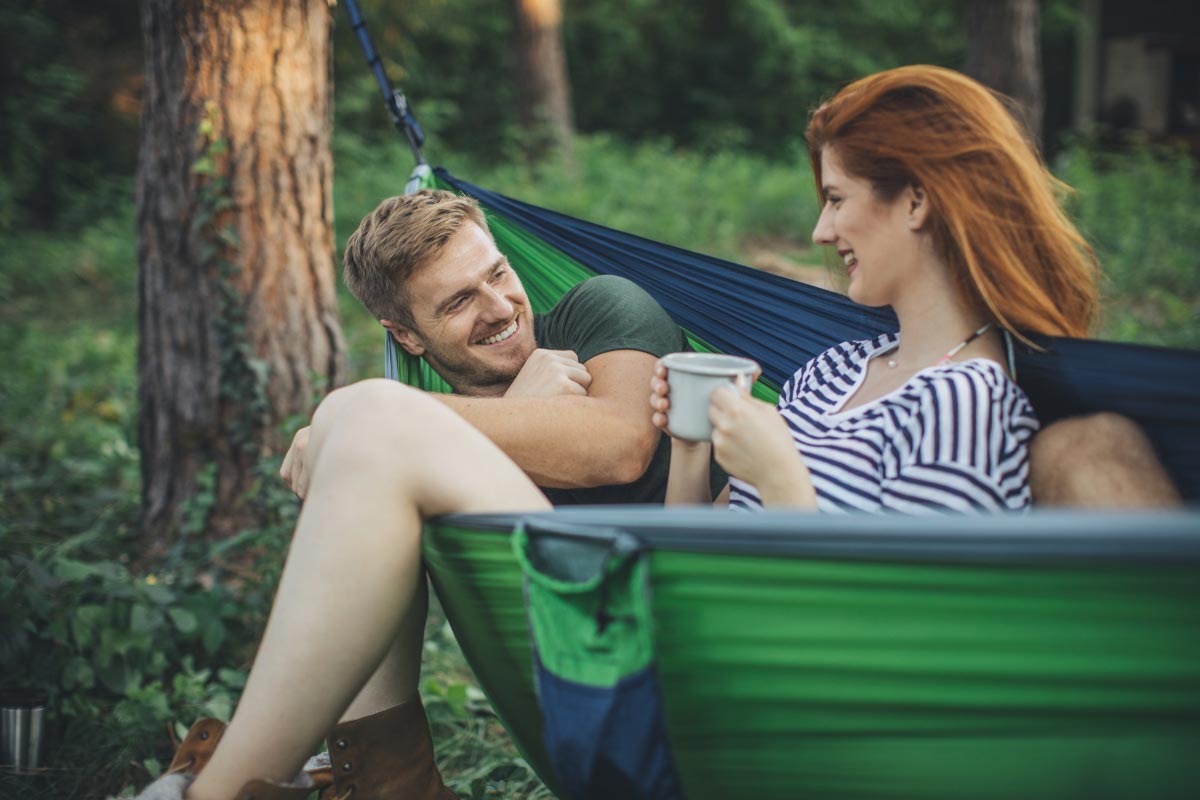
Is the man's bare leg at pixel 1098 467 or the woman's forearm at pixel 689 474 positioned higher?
the man's bare leg at pixel 1098 467

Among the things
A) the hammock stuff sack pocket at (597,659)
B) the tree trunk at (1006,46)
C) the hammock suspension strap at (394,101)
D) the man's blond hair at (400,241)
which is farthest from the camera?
the tree trunk at (1006,46)

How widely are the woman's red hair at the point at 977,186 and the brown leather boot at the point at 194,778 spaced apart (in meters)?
1.05

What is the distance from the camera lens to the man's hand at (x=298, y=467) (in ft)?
5.06

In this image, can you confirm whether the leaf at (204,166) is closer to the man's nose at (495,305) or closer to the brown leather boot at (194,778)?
the man's nose at (495,305)

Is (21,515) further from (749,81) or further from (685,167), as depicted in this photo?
(749,81)

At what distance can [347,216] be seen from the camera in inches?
265

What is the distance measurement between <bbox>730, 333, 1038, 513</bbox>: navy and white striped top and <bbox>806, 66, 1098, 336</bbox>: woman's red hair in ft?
0.37

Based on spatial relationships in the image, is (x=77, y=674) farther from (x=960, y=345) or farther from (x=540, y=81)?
(x=540, y=81)

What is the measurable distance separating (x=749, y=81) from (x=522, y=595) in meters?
13.5

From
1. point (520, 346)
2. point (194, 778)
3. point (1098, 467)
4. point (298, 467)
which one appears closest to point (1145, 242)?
point (520, 346)

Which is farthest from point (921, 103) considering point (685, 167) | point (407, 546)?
point (685, 167)

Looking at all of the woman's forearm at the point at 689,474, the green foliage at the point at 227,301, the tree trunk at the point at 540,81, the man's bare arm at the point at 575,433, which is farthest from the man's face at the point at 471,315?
the tree trunk at the point at 540,81

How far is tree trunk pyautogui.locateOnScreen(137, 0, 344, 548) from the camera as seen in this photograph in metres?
2.47

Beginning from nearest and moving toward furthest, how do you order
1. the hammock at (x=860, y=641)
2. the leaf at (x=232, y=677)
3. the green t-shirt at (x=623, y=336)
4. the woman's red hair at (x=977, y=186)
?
the hammock at (x=860, y=641) → the woman's red hair at (x=977, y=186) → the green t-shirt at (x=623, y=336) → the leaf at (x=232, y=677)
